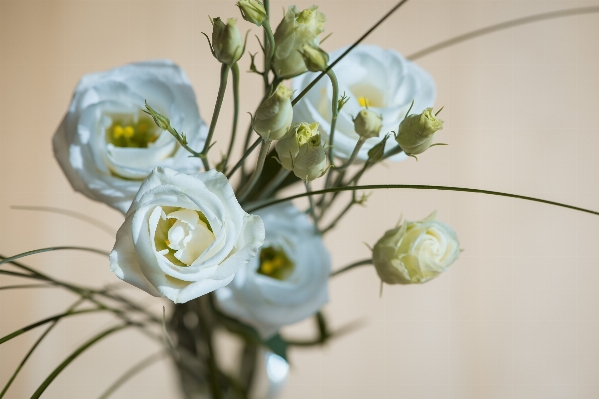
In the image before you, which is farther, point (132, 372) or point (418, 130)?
point (132, 372)

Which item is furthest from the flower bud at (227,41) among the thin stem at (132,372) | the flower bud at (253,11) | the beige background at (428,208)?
the beige background at (428,208)

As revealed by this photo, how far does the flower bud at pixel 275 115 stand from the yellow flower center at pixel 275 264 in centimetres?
16

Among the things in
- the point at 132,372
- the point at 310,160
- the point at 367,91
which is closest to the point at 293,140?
the point at 310,160

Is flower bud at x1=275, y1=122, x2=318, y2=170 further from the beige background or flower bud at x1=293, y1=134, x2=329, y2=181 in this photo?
the beige background

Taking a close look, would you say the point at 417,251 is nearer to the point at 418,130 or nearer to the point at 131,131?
the point at 418,130

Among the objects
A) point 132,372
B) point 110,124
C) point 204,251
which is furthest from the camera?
point 132,372

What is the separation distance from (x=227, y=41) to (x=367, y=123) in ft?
0.23

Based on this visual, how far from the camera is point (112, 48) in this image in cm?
69

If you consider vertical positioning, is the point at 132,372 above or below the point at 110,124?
below

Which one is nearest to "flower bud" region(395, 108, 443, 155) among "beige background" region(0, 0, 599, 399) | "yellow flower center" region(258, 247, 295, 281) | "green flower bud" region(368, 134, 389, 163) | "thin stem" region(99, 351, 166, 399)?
"green flower bud" region(368, 134, 389, 163)

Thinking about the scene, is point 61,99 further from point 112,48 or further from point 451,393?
point 451,393

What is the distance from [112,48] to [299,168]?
1.74 feet

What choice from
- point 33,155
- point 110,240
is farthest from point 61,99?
point 110,240

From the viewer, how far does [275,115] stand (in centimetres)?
23
